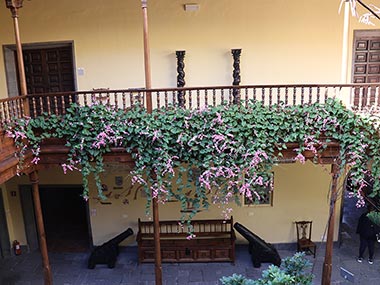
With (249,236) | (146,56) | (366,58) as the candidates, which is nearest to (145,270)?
(249,236)

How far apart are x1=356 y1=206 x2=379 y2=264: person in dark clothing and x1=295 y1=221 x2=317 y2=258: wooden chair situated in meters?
0.99

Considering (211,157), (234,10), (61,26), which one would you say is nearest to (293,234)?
(211,157)

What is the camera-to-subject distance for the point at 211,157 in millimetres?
5332

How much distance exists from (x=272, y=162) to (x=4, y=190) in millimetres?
6400

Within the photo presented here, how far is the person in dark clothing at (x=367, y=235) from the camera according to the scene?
735 centimetres

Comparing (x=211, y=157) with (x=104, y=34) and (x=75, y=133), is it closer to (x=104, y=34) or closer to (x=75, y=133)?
(x=75, y=133)

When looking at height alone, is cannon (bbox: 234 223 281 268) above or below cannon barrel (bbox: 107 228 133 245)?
below

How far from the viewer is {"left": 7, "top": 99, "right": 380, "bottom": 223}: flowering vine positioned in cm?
529

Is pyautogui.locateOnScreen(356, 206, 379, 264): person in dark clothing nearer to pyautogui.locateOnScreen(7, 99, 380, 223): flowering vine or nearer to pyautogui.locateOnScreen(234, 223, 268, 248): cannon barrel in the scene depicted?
pyautogui.locateOnScreen(234, 223, 268, 248): cannon barrel

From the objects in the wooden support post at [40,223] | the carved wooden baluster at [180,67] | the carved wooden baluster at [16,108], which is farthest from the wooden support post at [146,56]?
the wooden support post at [40,223]

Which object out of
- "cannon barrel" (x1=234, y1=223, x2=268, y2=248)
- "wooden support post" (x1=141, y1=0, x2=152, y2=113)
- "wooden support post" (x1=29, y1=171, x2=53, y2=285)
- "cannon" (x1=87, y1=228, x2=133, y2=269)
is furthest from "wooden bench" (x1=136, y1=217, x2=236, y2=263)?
"wooden support post" (x1=141, y1=0, x2=152, y2=113)

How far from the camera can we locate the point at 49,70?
7617 millimetres

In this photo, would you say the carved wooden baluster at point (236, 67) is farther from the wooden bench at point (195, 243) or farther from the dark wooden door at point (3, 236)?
the dark wooden door at point (3, 236)

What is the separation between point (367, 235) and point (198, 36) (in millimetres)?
5436
